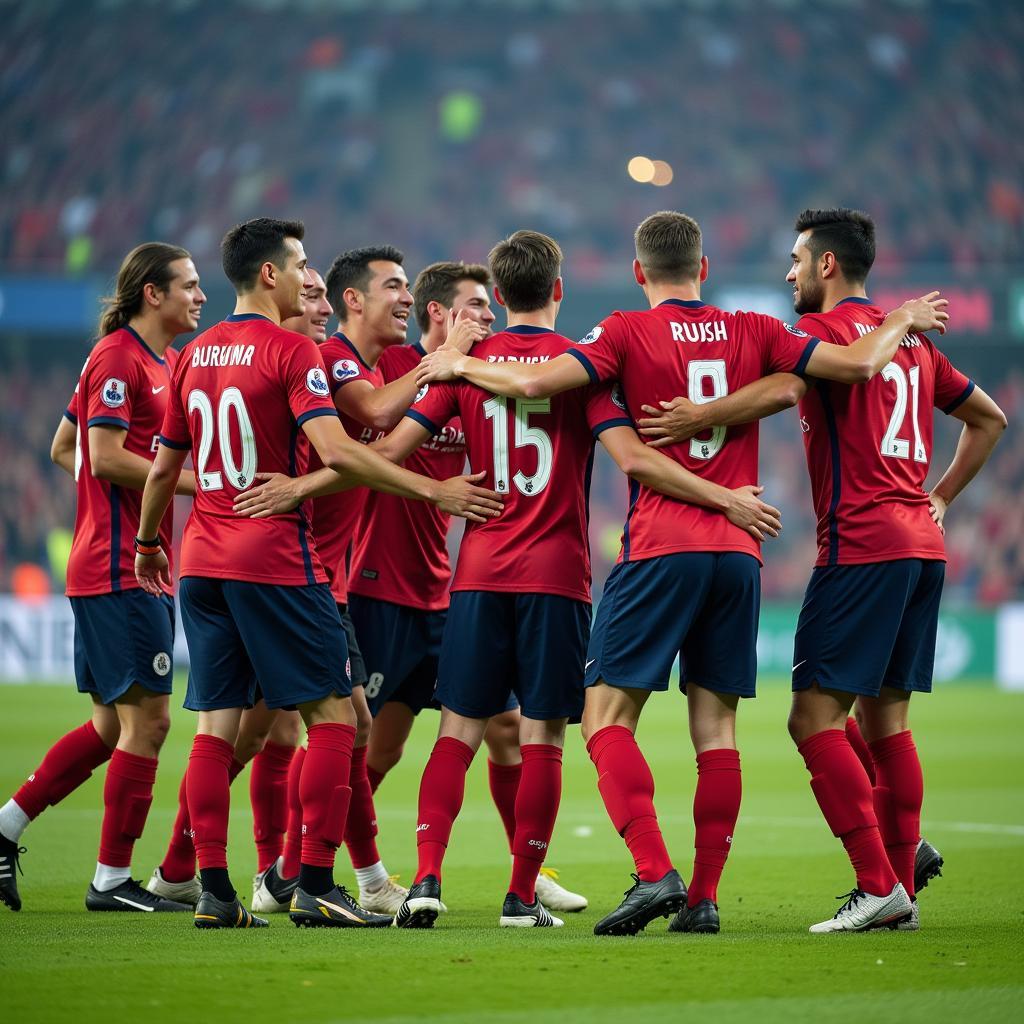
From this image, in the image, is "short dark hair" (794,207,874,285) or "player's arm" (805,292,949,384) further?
"short dark hair" (794,207,874,285)

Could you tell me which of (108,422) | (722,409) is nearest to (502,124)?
(108,422)

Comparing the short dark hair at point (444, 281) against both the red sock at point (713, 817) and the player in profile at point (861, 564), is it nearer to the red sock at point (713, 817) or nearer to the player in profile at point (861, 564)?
the player in profile at point (861, 564)

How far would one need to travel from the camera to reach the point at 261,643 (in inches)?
207

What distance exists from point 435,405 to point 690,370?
2.91 feet

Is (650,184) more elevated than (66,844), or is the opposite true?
(650,184)

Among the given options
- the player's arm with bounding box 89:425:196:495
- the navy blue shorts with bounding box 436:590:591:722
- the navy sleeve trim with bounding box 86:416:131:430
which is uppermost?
the navy sleeve trim with bounding box 86:416:131:430

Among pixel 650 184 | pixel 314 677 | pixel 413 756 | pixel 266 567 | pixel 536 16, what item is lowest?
pixel 413 756

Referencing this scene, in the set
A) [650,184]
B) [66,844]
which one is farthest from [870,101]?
[66,844]

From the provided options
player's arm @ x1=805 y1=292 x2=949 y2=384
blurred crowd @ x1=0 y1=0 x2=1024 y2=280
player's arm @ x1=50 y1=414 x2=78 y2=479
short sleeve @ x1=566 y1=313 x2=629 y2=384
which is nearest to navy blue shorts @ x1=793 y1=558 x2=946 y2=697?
player's arm @ x1=805 y1=292 x2=949 y2=384

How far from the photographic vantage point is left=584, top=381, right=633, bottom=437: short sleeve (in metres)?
5.27

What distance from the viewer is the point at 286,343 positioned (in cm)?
532

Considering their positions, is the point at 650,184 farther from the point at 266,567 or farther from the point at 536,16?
the point at 266,567

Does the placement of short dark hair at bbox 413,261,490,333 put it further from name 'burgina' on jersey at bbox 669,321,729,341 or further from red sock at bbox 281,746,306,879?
red sock at bbox 281,746,306,879

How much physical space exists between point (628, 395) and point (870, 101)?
28581 mm
